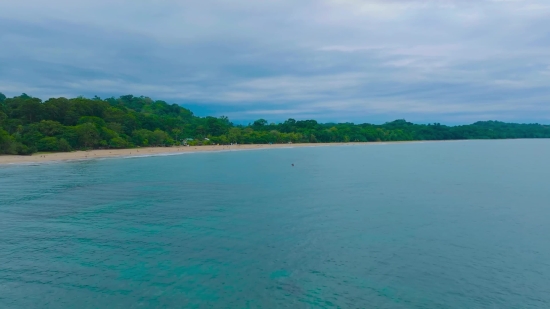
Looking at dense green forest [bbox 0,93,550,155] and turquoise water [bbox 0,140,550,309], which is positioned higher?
dense green forest [bbox 0,93,550,155]

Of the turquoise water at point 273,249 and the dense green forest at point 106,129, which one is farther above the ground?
the dense green forest at point 106,129

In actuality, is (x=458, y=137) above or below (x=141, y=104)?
below

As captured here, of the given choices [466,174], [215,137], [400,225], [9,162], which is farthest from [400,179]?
[215,137]

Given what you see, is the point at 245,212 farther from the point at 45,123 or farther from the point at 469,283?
the point at 45,123

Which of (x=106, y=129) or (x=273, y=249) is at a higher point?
(x=106, y=129)

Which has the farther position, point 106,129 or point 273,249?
point 106,129

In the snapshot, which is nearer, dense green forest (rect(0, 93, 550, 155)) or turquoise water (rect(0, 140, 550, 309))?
turquoise water (rect(0, 140, 550, 309))

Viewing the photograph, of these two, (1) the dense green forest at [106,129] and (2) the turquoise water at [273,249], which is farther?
(1) the dense green forest at [106,129]

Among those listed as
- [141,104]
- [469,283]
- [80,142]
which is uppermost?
[141,104]
